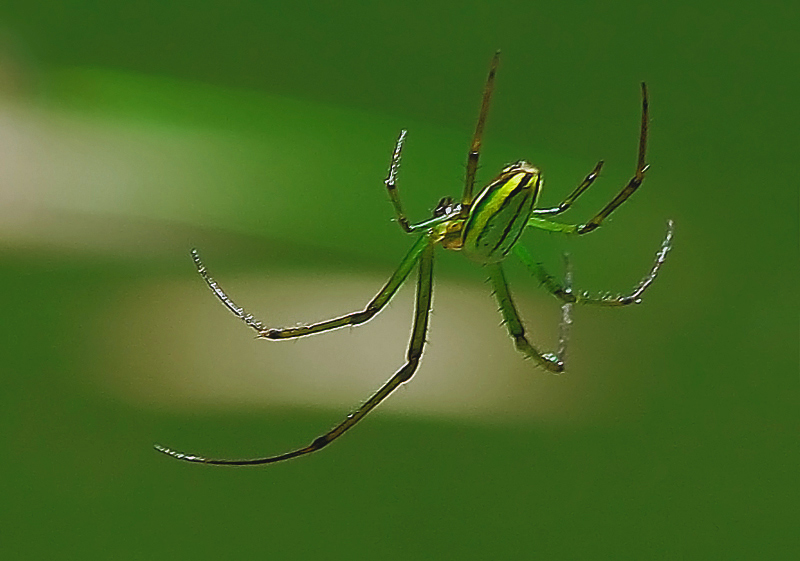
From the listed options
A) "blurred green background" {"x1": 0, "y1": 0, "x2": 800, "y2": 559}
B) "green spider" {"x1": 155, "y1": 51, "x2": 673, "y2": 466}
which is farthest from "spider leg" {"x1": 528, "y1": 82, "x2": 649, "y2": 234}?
"blurred green background" {"x1": 0, "y1": 0, "x2": 800, "y2": 559}

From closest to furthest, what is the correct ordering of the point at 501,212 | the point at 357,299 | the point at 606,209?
the point at 501,212 < the point at 606,209 < the point at 357,299

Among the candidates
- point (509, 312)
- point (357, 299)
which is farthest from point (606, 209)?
point (357, 299)

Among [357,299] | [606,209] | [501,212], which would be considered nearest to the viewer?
[501,212]

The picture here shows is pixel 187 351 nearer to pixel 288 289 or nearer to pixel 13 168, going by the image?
pixel 288 289

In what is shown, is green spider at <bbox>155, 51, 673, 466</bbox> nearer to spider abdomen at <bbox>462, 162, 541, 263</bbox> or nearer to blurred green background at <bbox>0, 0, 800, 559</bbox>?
spider abdomen at <bbox>462, 162, 541, 263</bbox>

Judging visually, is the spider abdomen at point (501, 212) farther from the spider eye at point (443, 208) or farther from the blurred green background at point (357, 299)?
the blurred green background at point (357, 299)

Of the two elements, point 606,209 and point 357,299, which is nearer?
point 606,209

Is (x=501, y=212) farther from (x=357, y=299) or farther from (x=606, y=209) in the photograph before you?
(x=357, y=299)
